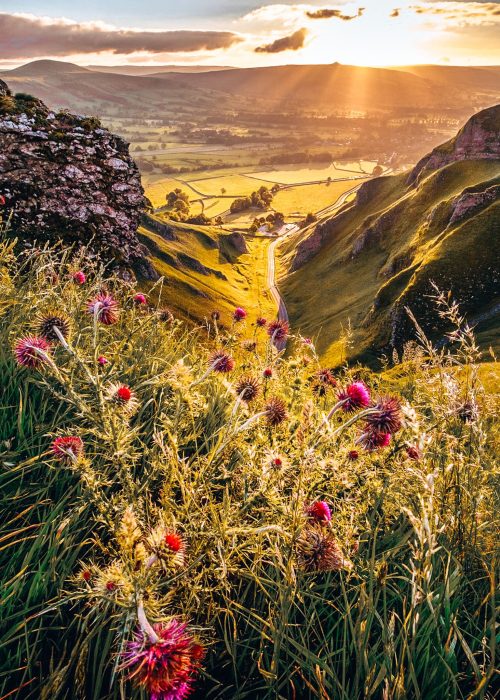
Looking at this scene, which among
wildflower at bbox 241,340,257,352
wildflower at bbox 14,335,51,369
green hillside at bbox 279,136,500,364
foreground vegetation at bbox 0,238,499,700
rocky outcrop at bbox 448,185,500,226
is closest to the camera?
foreground vegetation at bbox 0,238,499,700

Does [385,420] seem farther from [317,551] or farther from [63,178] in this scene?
[63,178]

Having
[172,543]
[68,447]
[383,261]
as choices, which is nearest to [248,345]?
[68,447]

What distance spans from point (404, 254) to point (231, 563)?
111448 mm

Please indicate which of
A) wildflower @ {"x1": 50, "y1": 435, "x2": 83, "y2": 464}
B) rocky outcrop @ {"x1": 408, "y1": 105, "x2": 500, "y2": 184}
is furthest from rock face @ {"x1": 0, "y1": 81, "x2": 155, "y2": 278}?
rocky outcrop @ {"x1": 408, "y1": 105, "x2": 500, "y2": 184}

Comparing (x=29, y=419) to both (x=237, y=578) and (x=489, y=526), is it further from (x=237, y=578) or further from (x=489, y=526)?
(x=489, y=526)

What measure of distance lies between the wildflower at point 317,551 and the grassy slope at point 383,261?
56647 millimetres

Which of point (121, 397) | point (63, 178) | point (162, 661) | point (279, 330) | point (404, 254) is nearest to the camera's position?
point (162, 661)

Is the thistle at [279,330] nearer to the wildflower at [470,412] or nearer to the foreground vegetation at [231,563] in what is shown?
the foreground vegetation at [231,563]

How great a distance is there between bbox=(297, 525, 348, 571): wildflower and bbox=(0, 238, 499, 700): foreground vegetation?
1cm

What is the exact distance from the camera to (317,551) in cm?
299

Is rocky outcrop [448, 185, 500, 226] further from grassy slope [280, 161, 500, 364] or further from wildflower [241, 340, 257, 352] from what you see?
wildflower [241, 340, 257, 352]

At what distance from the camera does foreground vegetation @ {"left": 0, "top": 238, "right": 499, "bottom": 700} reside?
2295 millimetres

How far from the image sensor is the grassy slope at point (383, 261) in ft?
271

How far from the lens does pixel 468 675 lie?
8.72 ft
